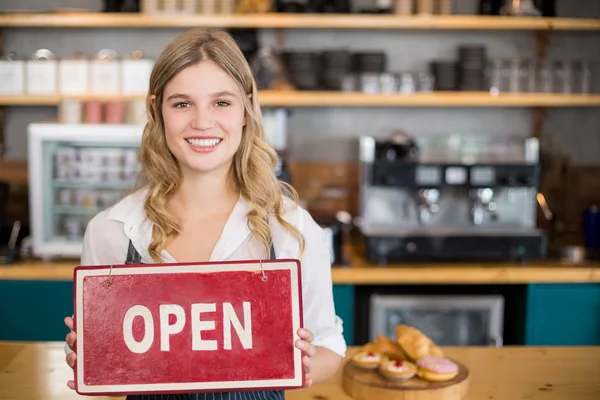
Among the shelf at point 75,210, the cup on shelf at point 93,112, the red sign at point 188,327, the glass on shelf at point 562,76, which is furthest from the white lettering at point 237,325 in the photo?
the glass on shelf at point 562,76

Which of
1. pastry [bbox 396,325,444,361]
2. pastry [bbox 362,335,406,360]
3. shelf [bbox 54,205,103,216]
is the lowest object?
pastry [bbox 362,335,406,360]

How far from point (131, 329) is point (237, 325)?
7.7 inches

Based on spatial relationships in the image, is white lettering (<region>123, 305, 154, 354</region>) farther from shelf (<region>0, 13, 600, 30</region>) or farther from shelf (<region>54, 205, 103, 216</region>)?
shelf (<region>0, 13, 600, 30</region>)

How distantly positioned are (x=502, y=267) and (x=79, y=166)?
216 centimetres

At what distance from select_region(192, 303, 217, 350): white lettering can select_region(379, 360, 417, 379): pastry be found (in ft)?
2.08

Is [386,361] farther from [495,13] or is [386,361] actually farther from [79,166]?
[495,13]

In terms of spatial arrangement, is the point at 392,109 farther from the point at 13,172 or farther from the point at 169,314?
the point at 169,314

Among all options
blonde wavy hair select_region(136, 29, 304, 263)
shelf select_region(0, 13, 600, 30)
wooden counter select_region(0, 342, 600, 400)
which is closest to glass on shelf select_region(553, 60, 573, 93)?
shelf select_region(0, 13, 600, 30)

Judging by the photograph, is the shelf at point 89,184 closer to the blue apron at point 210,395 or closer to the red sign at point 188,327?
the blue apron at point 210,395

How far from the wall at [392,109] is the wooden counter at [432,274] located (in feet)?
3.65

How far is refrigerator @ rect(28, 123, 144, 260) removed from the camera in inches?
136

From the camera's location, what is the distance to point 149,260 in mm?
1502

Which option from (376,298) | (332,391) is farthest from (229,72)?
(376,298)

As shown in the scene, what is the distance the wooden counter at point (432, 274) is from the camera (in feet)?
10.9
